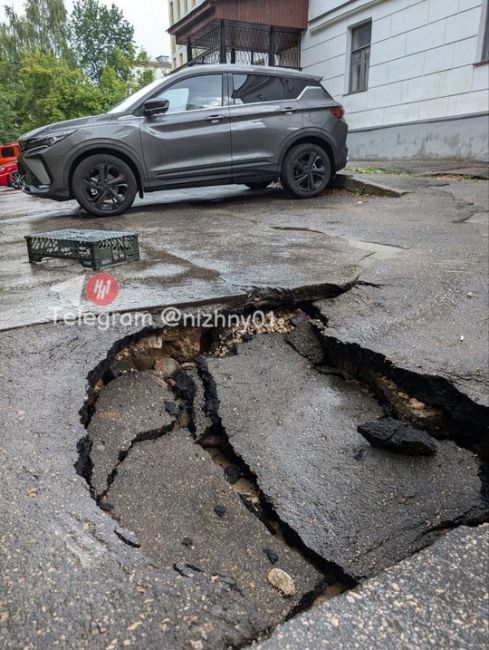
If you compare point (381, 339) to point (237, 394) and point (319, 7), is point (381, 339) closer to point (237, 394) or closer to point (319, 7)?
point (237, 394)

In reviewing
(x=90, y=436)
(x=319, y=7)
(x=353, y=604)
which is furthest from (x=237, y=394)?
(x=319, y=7)

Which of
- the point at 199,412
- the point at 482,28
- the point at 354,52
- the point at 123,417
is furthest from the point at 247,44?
the point at 123,417

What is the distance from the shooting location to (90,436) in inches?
90.9

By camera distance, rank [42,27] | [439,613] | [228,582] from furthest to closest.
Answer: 1. [42,27]
2. [228,582]
3. [439,613]

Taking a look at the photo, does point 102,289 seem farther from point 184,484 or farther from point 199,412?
point 184,484

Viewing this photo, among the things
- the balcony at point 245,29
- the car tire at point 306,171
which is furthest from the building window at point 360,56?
the car tire at point 306,171

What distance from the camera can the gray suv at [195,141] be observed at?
21.5 ft

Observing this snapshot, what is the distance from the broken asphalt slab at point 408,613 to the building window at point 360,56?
608 inches

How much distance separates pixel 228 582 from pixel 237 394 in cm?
131

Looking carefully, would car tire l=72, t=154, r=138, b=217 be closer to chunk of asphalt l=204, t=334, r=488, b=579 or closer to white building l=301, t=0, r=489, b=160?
chunk of asphalt l=204, t=334, r=488, b=579

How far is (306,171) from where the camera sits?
25.8ft

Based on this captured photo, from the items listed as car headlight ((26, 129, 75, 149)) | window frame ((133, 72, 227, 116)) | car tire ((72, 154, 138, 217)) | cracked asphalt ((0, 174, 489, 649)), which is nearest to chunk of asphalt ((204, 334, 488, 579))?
cracked asphalt ((0, 174, 489, 649))

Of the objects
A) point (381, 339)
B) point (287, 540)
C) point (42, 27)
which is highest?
point (42, 27)

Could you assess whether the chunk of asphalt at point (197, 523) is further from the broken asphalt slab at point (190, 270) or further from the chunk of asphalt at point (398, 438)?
the broken asphalt slab at point (190, 270)
